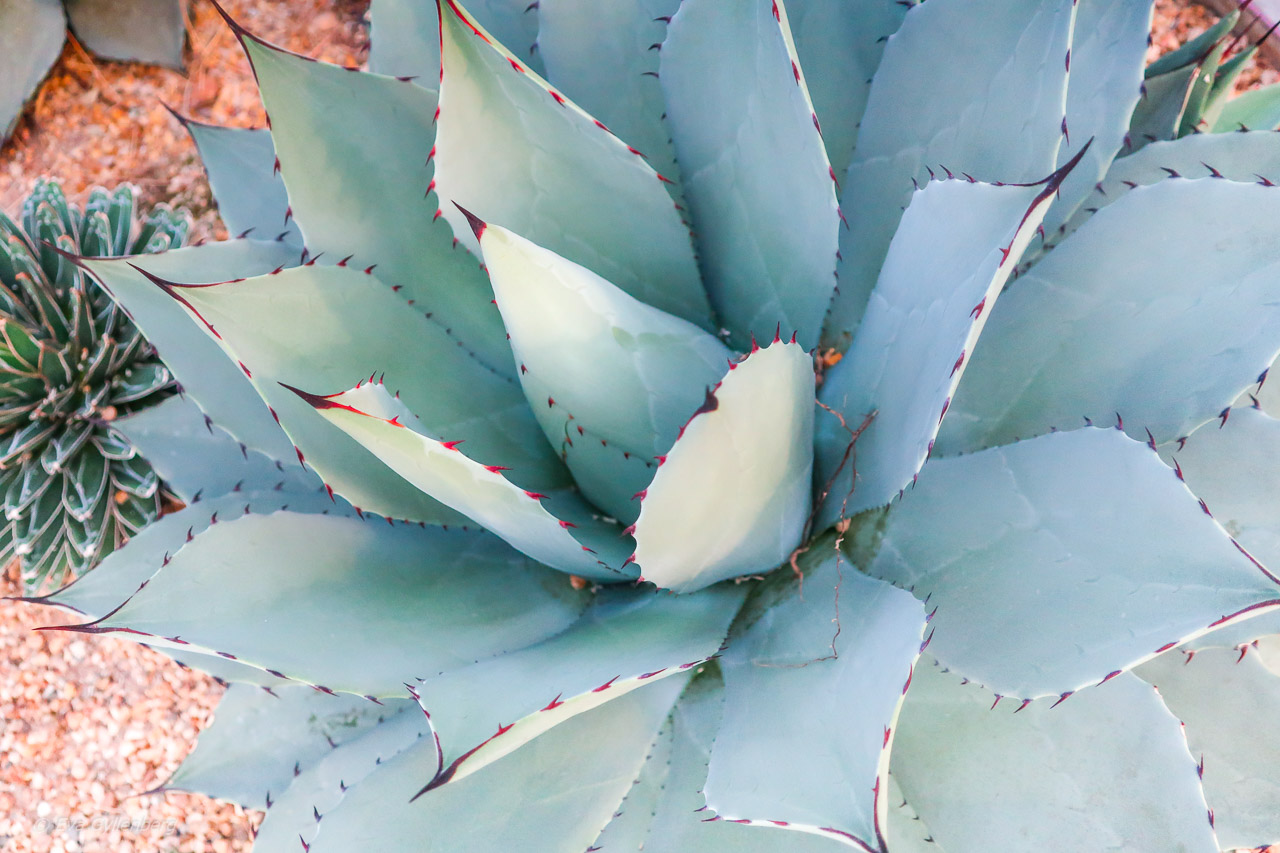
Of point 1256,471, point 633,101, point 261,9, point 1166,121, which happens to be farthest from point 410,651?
point 261,9

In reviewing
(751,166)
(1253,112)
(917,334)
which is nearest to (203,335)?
(751,166)

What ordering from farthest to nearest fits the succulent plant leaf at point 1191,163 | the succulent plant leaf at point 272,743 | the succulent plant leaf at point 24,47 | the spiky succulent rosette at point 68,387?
the succulent plant leaf at point 24,47, the spiky succulent rosette at point 68,387, the succulent plant leaf at point 272,743, the succulent plant leaf at point 1191,163

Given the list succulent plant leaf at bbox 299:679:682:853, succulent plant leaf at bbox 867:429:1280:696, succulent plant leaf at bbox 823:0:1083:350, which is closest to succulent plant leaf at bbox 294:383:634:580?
succulent plant leaf at bbox 299:679:682:853

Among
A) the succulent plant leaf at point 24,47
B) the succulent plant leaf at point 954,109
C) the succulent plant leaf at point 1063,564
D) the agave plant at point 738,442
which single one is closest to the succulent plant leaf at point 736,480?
the agave plant at point 738,442

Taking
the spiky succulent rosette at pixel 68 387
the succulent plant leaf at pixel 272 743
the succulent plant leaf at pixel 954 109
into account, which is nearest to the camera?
the succulent plant leaf at pixel 954 109

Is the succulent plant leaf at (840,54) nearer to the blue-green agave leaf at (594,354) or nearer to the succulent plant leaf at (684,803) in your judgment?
the blue-green agave leaf at (594,354)

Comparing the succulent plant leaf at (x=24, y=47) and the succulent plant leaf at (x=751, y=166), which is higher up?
the succulent plant leaf at (x=24, y=47)

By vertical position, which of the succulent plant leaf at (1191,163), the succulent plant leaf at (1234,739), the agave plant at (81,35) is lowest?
the succulent plant leaf at (1234,739)
